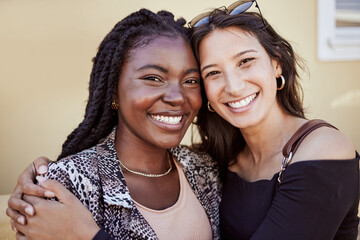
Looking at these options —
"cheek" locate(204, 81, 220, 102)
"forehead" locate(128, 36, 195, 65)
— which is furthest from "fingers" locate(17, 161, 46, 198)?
"cheek" locate(204, 81, 220, 102)

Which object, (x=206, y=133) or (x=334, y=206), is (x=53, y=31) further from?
(x=334, y=206)

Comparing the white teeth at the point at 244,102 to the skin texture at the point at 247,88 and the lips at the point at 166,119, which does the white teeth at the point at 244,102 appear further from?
the lips at the point at 166,119

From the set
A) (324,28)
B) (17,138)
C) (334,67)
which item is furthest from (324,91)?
(17,138)

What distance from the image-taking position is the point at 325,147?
2051mm

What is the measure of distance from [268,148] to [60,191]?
1.27 metres

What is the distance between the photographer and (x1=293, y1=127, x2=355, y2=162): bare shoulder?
204 cm

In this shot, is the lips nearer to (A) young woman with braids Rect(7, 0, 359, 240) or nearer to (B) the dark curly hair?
(A) young woman with braids Rect(7, 0, 359, 240)

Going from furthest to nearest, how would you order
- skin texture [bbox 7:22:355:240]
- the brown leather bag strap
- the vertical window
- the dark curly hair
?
the vertical window → the dark curly hair → skin texture [bbox 7:22:355:240] → the brown leather bag strap

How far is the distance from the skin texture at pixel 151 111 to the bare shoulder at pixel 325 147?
677mm

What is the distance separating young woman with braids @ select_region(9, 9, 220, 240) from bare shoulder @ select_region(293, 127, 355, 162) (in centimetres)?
68

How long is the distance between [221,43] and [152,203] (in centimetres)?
101

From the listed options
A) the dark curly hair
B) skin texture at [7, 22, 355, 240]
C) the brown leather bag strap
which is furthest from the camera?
the dark curly hair

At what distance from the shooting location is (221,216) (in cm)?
258

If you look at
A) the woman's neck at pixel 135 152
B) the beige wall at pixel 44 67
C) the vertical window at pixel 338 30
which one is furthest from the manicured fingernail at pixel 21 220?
the vertical window at pixel 338 30
